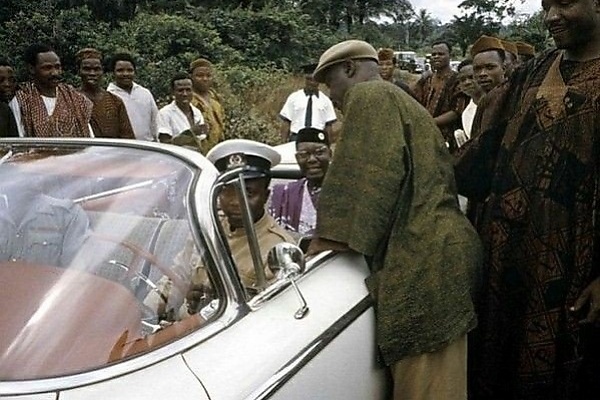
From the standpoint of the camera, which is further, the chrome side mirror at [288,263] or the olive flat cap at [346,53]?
the olive flat cap at [346,53]

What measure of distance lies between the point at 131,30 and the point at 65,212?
1739 cm

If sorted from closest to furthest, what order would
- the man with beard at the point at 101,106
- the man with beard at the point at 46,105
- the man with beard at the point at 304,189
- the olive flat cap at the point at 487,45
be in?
the man with beard at the point at 304,189, the man with beard at the point at 46,105, the olive flat cap at the point at 487,45, the man with beard at the point at 101,106

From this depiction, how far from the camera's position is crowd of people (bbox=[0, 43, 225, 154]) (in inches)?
238

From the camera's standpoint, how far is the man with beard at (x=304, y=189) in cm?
411

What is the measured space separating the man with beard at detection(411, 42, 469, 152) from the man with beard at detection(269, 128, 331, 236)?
9.29ft

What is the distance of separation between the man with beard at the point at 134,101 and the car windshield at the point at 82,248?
14.7ft

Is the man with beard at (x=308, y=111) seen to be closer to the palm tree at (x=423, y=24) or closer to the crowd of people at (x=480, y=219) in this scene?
the crowd of people at (x=480, y=219)

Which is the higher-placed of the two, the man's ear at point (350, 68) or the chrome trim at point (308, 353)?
the man's ear at point (350, 68)

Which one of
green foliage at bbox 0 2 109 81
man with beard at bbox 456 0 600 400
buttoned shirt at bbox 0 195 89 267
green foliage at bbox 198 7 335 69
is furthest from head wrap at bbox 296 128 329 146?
green foliage at bbox 198 7 335 69

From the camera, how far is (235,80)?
63.4 feet

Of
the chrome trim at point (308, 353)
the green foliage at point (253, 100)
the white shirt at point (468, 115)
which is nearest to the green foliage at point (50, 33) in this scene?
the green foliage at point (253, 100)

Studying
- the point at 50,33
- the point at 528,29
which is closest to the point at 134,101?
the point at 50,33

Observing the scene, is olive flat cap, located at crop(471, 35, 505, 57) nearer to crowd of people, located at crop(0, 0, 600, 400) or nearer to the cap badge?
crowd of people, located at crop(0, 0, 600, 400)

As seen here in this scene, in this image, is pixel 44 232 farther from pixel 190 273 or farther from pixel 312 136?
pixel 312 136
